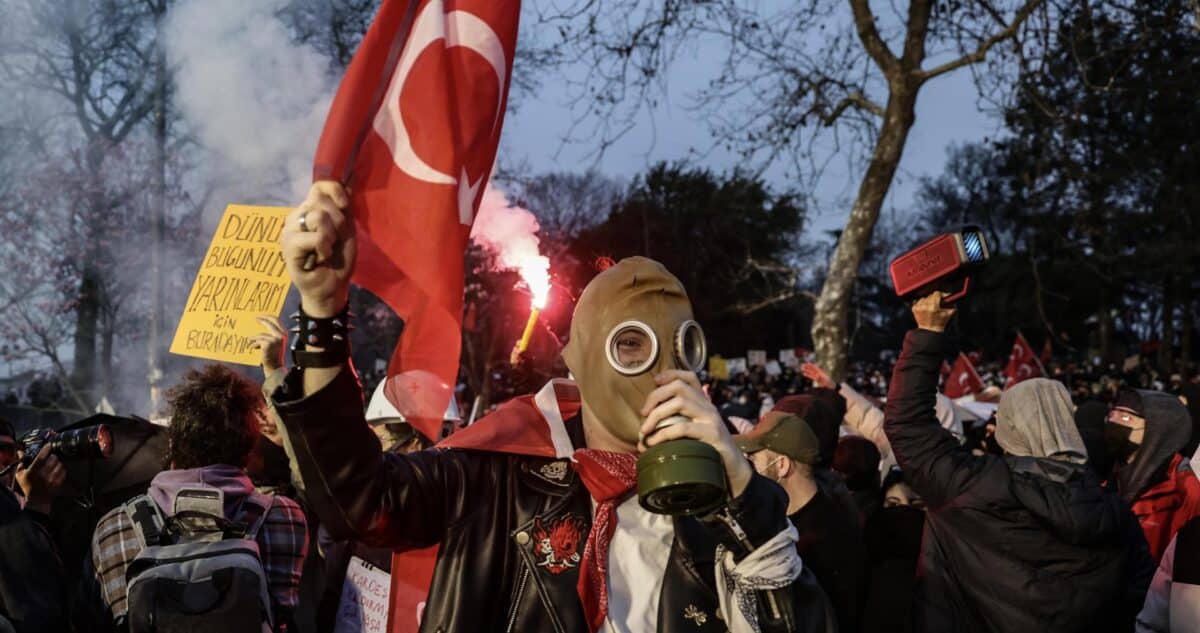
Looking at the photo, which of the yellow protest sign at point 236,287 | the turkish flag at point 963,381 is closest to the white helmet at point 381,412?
the yellow protest sign at point 236,287

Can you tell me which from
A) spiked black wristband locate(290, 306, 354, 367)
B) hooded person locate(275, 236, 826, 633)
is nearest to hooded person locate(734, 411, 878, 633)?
hooded person locate(275, 236, 826, 633)

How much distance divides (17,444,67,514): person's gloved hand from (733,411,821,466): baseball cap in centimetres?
271

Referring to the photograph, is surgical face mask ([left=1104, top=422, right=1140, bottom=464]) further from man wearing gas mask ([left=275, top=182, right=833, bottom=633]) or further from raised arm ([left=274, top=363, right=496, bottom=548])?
raised arm ([left=274, top=363, right=496, bottom=548])

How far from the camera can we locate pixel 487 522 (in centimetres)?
229

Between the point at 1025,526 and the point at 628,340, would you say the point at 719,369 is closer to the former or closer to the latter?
the point at 1025,526

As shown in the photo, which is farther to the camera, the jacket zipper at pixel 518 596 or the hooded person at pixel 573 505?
the jacket zipper at pixel 518 596

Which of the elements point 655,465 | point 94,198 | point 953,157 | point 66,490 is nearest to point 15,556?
point 66,490

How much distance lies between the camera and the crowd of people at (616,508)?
1.99 m

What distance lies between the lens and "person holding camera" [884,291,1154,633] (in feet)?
11.3

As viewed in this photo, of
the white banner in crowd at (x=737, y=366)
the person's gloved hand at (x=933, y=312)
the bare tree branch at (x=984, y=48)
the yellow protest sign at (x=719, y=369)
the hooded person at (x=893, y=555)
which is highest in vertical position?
the white banner in crowd at (x=737, y=366)

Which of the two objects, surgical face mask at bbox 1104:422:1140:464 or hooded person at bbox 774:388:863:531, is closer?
hooded person at bbox 774:388:863:531

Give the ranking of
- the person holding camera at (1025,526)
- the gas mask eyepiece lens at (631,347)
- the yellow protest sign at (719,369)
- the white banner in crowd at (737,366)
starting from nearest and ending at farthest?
the gas mask eyepiece lens at (631,347) < the person holding camera at (1025,526) < the yellow protest sign at (719,369) < the white banner in crowd at (737,366)

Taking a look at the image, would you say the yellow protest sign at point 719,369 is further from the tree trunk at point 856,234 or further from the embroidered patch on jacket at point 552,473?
the embroidered patch on jacket at point 552,473

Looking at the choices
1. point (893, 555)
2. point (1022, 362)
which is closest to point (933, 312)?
point (893, 555)
